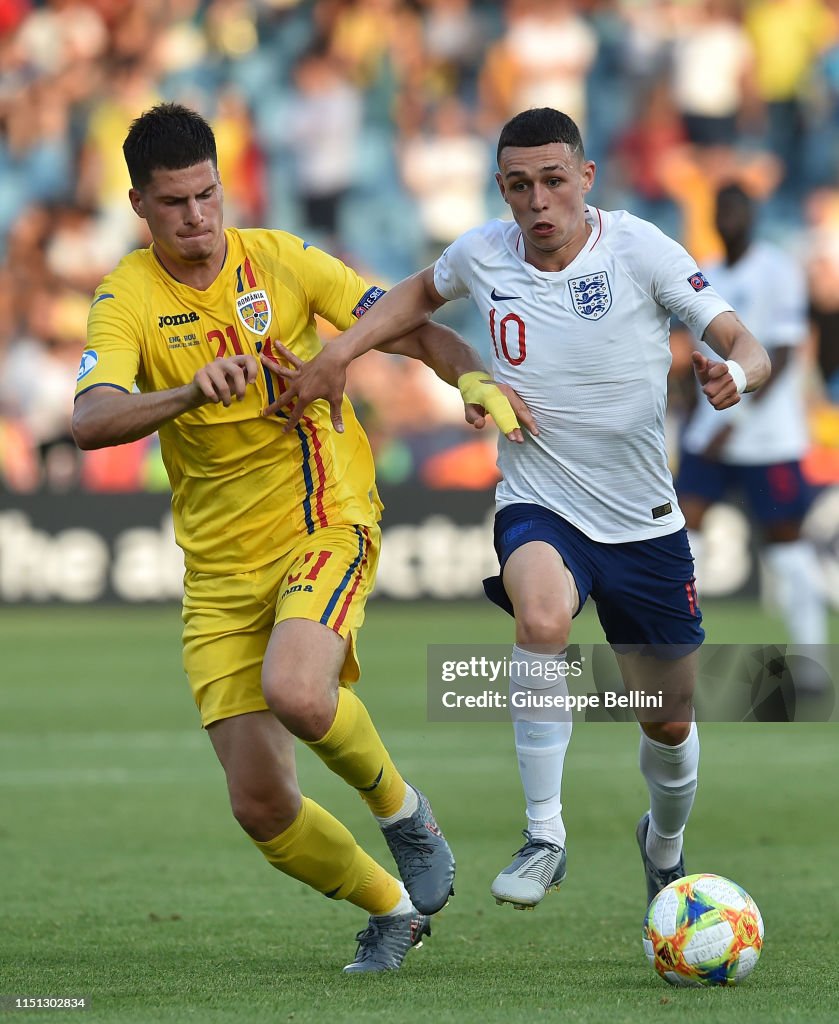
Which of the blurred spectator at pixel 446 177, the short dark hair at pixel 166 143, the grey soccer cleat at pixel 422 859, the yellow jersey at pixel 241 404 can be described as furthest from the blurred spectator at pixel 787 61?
the grey soccer cleat at pixel 422 859

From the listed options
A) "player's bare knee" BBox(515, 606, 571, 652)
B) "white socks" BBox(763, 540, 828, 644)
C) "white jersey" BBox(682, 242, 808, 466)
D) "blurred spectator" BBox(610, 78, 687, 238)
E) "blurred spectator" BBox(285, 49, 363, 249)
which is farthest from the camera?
"blurred spectator" BBox(285, 49, 363, 249)

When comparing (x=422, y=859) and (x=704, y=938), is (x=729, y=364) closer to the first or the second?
(x=704, y=938)

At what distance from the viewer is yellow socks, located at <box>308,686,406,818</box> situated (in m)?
5.08

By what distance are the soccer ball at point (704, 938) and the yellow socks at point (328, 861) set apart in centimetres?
93

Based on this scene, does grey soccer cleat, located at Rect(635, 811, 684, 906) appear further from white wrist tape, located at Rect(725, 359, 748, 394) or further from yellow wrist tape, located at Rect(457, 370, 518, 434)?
white wrist tape, located at Rect(725, 359, 748, 394)

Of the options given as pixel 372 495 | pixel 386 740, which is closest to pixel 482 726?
pixel 386 740

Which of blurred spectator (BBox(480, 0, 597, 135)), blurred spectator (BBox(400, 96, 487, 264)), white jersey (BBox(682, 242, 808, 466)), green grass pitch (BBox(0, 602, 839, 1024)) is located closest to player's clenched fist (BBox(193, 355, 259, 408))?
green grass pitch (BBox(0, 602, 839, 1024))

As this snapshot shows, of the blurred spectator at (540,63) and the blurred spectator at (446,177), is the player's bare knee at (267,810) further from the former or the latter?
the blurred spectator at (540,63)

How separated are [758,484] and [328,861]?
567 centimetres

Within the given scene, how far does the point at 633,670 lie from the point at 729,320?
1126 mm

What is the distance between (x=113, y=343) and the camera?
5.18 metres

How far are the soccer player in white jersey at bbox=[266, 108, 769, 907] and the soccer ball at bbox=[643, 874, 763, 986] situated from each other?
0.45 m

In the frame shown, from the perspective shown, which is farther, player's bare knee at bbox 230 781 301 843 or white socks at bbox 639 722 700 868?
white socks at bbox 639 722 700 868

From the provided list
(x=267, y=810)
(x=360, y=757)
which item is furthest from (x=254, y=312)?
(x=267, y=810)
